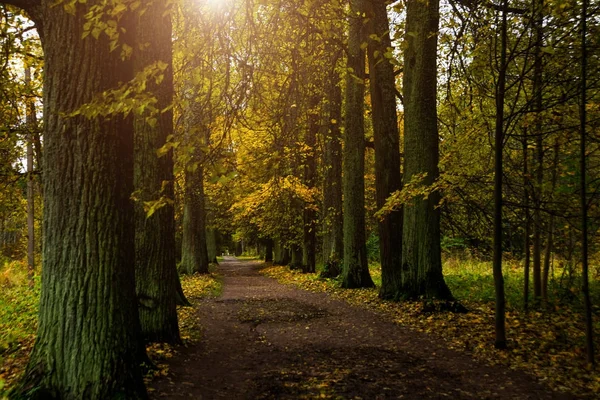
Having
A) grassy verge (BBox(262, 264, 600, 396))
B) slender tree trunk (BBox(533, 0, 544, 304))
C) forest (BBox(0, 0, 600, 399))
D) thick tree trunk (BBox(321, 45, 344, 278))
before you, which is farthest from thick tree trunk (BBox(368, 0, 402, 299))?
thick tree trunk (BBox(321, 45, 344, 278))

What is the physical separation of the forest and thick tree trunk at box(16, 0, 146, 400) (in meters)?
0.02

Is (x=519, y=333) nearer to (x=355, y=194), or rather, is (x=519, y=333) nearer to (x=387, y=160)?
(x=387, y=160)

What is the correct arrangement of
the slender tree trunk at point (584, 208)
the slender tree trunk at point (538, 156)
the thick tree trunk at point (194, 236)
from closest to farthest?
1. the slender tree trunk at point (584, 208)
2. the slender tree trunk at point (538, 156)
3. the thick tree trunk at point (194, 236)

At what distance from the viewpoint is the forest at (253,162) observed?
3820 millimetres

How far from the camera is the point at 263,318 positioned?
9.20m

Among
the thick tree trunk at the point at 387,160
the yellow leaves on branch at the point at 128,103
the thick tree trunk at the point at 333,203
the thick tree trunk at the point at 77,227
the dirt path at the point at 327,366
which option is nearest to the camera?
the yellow leaves on branch at the point at 128,103

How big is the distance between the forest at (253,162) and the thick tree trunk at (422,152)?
0.04 m

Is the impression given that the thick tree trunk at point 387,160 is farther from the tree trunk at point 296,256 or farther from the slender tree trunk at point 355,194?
the tree trunk at point 296,256

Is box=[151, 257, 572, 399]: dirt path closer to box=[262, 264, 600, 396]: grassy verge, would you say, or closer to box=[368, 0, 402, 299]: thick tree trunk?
box=[262, 264, 600, 396]: grassy verge

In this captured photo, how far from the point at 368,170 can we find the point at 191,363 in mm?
17913

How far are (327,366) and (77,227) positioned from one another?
354cm

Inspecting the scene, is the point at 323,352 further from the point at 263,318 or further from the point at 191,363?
the point at 263,318

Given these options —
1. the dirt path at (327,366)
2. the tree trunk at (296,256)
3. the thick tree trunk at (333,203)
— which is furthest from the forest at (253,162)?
the tree trunk at (296,256)

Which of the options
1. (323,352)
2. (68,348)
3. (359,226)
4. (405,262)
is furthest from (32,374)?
(359,226)
